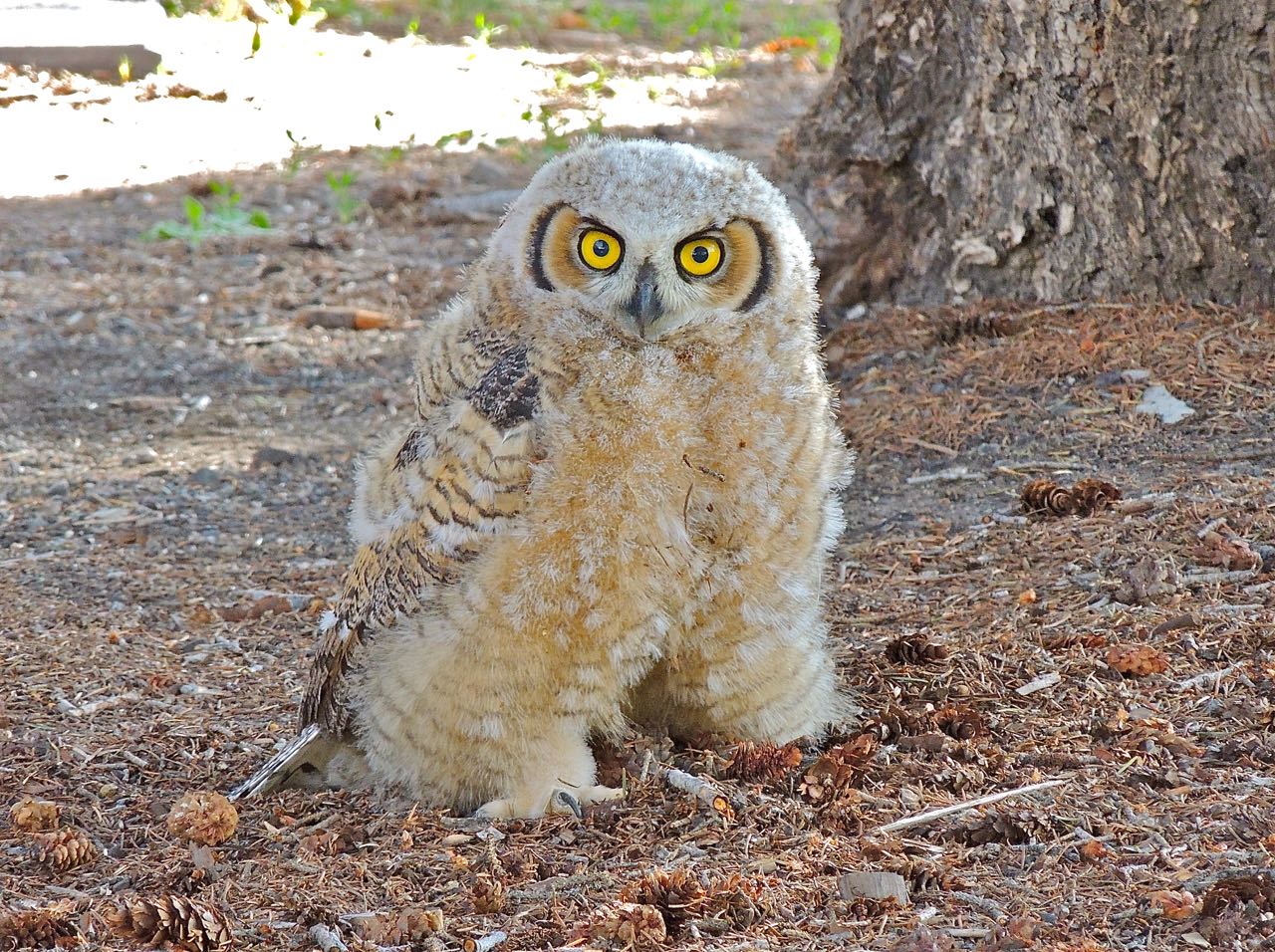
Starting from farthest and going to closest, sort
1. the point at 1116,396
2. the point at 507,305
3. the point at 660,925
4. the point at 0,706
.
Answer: the point at 1116,396 → the point at 0,706 → the point at 507,305 → the point at 660,925

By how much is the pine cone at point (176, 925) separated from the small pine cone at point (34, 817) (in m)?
0.68

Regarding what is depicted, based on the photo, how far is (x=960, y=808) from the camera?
3.04 m

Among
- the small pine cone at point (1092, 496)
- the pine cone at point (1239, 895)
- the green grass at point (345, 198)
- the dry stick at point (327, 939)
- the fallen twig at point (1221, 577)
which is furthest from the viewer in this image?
the green grass at point (345, 198)

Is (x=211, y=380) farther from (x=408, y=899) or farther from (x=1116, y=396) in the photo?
(x=408, y=899)

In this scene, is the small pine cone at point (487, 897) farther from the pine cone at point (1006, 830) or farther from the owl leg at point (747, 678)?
the pine cone at point (1006, 830)

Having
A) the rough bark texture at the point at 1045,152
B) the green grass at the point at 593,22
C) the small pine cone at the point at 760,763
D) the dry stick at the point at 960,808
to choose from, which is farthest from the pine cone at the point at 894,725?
the green grass at the point at 593,22

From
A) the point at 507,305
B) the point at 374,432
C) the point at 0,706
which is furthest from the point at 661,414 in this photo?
the point at 374,432

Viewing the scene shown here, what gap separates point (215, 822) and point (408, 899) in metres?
0.60

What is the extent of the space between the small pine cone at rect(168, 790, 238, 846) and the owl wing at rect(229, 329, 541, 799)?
0.64 feet

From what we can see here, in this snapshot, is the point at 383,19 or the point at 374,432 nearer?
the point at 374,432

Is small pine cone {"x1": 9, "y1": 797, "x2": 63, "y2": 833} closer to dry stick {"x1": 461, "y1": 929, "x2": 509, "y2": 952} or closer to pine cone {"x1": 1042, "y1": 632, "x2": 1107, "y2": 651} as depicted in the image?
dry stick {"x1": 461, "y1": 929, "x2": 509, "y2": 952}

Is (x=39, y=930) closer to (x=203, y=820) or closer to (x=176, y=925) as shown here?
(x=176, y=925)

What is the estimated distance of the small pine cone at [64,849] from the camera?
315 cm

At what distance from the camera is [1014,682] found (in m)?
3.68
